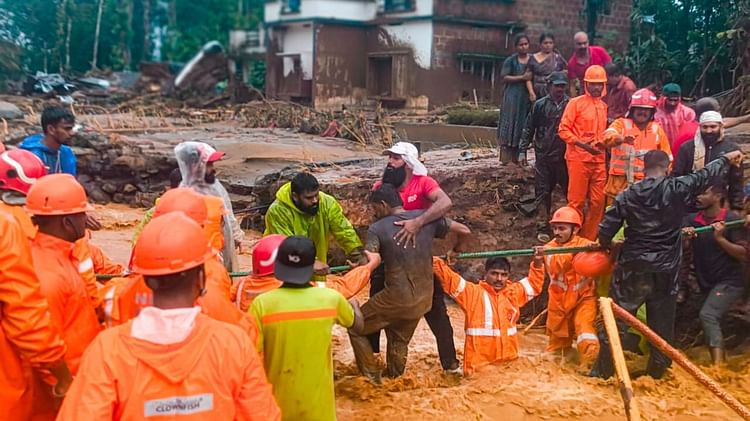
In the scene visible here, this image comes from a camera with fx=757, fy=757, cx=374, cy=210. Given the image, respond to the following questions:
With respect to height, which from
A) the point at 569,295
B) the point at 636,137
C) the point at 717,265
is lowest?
the point at 569,295

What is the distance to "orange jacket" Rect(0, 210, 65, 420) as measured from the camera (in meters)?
3.04

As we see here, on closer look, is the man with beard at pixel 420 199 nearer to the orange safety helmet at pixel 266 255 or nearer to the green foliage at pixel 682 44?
the orange safety helmet at pixel 266 255

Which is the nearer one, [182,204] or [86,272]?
[86,272]

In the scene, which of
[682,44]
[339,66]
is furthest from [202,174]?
[339,66]

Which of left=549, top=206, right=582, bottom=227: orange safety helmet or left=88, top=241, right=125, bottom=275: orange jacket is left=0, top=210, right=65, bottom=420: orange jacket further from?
left=549, top=206, right=582, bottom=227: orange safety helmet

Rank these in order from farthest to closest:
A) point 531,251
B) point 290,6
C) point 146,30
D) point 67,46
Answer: point 146,30 < point 67,46 < point 290,6 < point 531,251

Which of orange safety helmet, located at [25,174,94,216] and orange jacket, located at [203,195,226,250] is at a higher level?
orange safety helmet, located at [25,174,94,216]

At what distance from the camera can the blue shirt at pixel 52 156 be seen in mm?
6484

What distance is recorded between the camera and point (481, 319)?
5668mm

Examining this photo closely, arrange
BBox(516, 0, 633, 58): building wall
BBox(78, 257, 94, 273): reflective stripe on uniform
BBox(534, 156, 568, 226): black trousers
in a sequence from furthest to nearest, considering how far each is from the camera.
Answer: BBox(516, 0, 633, 58): building wall → BBox(534, 156, 568, 226): black trousers → BBox(78, 257, 94, 273): reflective stripe on uniform

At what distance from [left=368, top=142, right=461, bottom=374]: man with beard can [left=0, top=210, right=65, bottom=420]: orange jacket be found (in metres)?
2.79

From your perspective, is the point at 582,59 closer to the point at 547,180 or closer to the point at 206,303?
the point at 547,180

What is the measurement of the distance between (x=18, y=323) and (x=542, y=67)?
6933 mm

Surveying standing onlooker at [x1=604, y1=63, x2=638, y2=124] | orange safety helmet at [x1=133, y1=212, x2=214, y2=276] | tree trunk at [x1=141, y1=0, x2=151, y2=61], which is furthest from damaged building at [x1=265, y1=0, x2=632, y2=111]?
orange safety helmet at [x1=133, y1=212, x2=214, y2=276]
